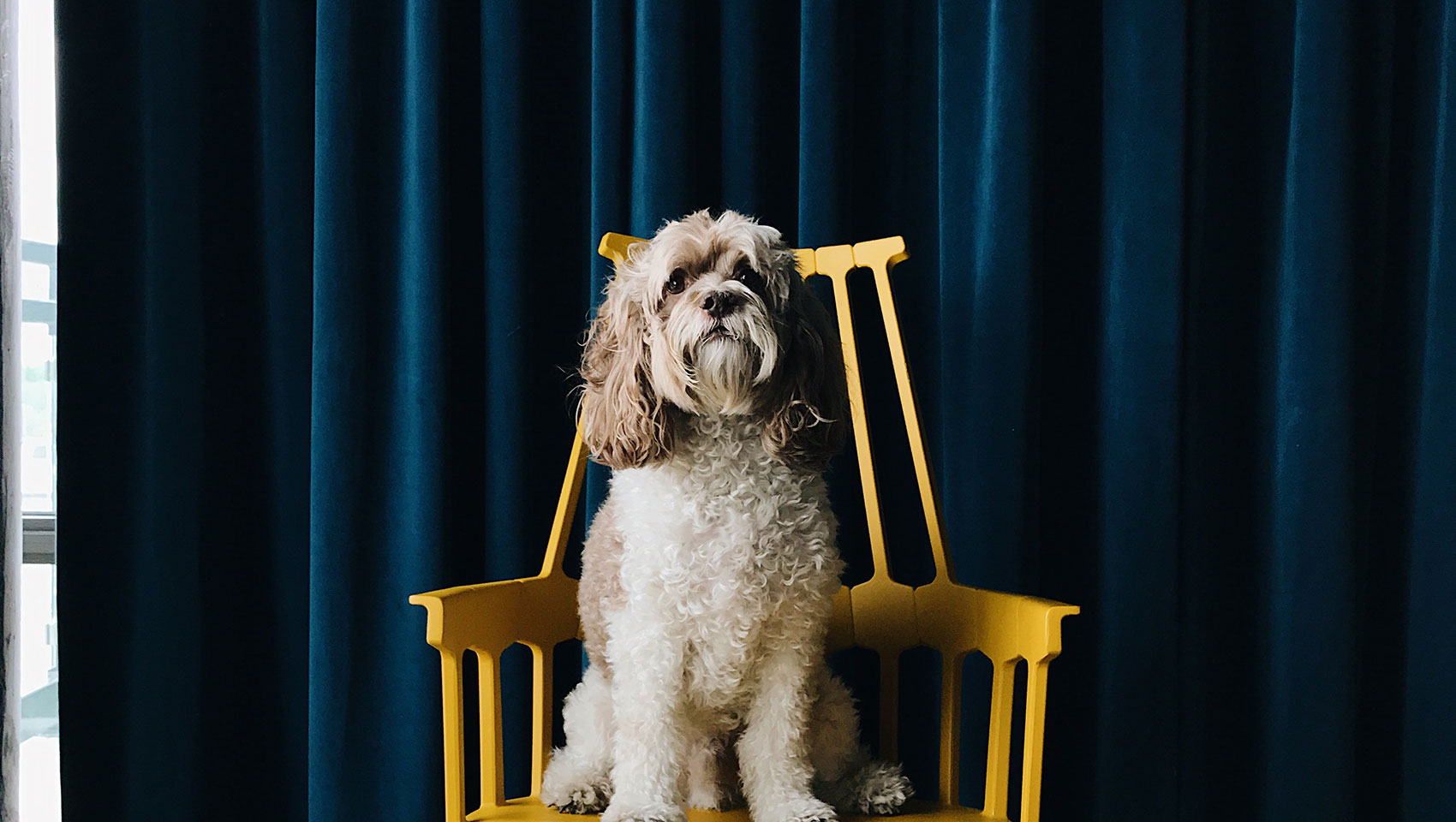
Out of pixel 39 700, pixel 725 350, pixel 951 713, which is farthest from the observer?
pixel 39 700

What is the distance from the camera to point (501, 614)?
4.32 ft

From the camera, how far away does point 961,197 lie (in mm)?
1573

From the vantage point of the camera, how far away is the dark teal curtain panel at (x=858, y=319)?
1514mm

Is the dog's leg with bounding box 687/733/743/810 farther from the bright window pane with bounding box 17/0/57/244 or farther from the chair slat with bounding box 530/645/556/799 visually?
the bright window pane with bounding box 17/0/57/244

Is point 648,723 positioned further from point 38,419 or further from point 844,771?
point 38,419

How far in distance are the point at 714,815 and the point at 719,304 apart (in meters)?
0.66

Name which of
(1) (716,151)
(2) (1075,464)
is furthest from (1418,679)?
(1) (716,151)

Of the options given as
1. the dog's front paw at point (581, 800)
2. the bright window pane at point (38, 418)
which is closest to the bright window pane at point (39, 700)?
the bright window pane at point (38, 418)

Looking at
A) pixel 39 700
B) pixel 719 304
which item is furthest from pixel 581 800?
pixel 39 700

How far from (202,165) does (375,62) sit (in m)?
0.36

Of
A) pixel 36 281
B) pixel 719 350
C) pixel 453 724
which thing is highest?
pixel 36 281

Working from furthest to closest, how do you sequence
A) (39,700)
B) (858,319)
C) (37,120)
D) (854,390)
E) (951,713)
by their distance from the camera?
(39,700), (37,120), (858,319), (854,390), (951,713)

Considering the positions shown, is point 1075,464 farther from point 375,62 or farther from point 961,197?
point 375,62

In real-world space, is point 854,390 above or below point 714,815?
above
